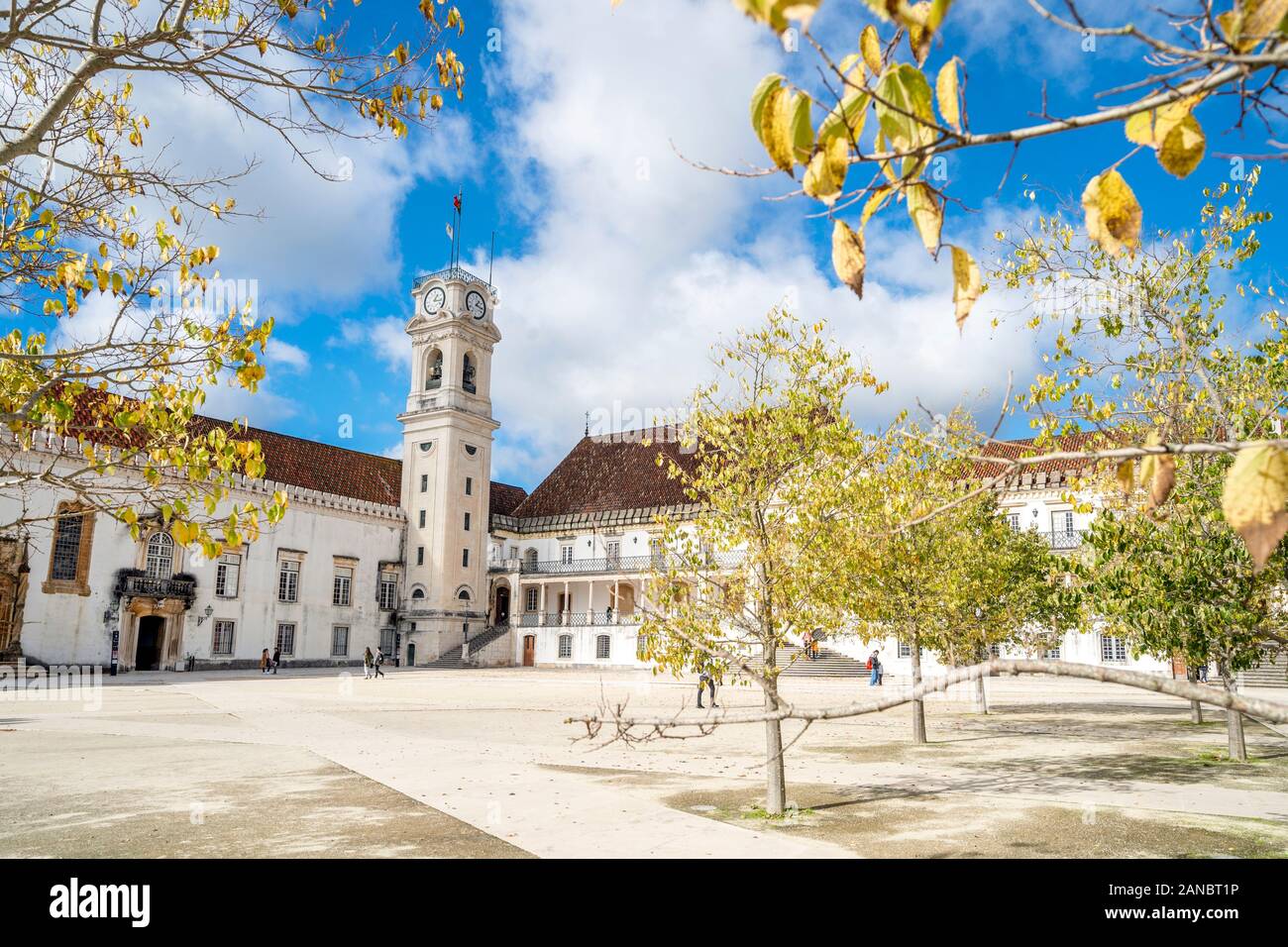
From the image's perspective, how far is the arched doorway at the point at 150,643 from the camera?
145ft

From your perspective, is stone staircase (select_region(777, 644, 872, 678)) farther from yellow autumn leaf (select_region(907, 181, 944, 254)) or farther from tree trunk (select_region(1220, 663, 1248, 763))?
yellow autumn leaf (select_region(907, 181, 944, 254))

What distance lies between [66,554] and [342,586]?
49.7 feet

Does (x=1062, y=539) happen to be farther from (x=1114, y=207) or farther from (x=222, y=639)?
(x=1114, y=207)

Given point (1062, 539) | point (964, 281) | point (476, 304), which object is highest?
point (476, 304)

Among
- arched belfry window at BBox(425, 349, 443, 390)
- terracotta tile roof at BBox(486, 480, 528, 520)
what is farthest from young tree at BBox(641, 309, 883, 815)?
terracotta tile roof at BBox(486, 480, 528, 520)

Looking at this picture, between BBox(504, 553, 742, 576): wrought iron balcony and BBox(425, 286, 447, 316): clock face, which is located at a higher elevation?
BBox(425, 286, 447, 316): clock face

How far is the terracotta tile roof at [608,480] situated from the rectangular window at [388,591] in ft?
40.4

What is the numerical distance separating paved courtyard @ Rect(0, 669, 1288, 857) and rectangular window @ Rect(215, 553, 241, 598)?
27054mm

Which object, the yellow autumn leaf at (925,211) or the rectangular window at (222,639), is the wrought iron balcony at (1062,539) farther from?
the yellow autumn leaf at (925,211)

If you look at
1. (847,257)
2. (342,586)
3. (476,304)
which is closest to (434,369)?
(476,304)

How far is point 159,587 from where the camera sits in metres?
43.6

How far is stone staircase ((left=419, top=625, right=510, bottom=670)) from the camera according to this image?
53.4 meters

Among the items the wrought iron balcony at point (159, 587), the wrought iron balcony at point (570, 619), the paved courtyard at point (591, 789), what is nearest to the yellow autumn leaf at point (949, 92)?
the paved courtyard at point (591, 789)
